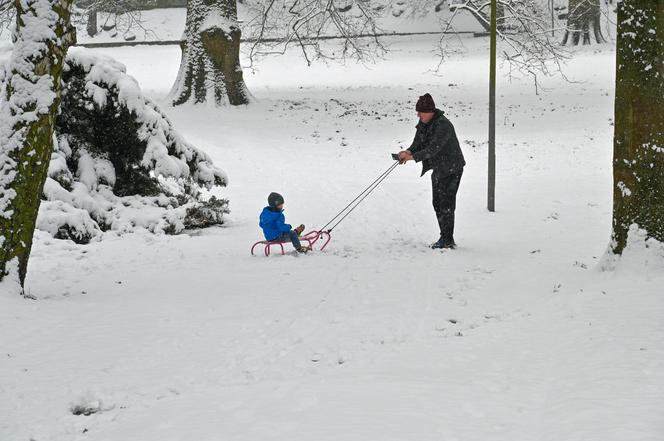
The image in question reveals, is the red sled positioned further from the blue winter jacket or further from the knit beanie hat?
the knit beanie hat

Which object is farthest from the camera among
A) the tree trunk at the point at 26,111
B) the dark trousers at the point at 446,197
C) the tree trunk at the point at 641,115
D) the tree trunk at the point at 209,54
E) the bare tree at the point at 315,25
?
the tree trunk at the point at 209,54

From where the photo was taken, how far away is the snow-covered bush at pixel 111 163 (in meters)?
9.70

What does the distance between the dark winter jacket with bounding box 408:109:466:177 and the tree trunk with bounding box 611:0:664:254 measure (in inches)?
94.4

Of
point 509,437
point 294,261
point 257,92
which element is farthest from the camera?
point 257,92

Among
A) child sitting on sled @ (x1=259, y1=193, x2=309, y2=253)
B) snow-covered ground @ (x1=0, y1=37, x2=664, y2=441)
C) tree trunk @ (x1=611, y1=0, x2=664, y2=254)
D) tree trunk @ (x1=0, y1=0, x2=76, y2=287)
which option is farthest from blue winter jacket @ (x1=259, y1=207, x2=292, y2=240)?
tree trunk @ (x1=611, y1=0, x2=664, y2=254)

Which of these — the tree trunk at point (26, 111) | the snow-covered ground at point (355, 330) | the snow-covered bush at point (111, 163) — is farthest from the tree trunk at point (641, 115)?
the snow-covered bush at point (111, 163)

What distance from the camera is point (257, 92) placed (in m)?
25.4

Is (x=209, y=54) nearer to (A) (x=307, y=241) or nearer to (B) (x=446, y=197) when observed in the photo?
(A) (x=307, y=241)

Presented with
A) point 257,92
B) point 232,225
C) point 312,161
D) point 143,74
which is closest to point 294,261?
point 232,225

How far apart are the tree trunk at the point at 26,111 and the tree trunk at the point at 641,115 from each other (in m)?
4.90

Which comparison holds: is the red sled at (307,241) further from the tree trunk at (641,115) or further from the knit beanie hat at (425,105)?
the tree trunk at (641,115)

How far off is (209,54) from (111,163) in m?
10.2

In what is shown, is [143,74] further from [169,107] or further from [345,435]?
[345,435]

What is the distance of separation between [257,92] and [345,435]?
872 inches
